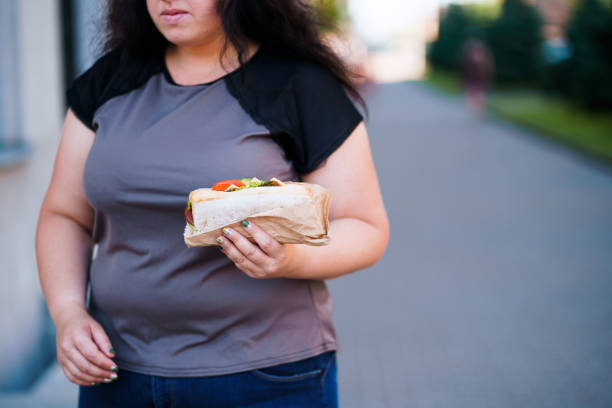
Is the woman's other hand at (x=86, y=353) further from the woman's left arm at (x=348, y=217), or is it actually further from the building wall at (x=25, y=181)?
the building wall at (x=25, y=181)

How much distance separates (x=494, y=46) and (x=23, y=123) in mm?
25410

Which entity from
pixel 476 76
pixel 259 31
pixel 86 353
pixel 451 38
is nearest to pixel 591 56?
pixel 476 76

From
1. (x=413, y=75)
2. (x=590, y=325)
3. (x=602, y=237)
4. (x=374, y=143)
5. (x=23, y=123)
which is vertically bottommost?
(x=413, y=75)

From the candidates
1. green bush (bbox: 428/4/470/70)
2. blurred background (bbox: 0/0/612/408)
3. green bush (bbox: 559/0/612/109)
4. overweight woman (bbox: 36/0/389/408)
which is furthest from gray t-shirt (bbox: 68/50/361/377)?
green bush (bbox: 428/4/470/70)

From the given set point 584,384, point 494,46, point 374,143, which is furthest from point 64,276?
point 494,46

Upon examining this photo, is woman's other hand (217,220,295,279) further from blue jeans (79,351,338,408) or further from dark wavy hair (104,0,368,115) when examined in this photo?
dark wavy hair (104,0,368,115)

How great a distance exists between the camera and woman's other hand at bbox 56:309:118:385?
1.61m

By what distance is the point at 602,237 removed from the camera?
7.13 metres

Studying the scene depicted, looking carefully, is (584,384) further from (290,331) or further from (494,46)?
(494,46)

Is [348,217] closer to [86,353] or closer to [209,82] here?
[209,82]

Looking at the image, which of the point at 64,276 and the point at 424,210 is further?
the point at 424,210

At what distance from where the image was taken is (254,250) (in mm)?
1410

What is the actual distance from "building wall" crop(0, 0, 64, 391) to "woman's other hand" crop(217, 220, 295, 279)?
9.00 ft

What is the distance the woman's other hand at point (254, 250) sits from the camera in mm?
1409
